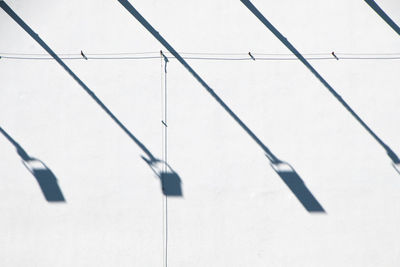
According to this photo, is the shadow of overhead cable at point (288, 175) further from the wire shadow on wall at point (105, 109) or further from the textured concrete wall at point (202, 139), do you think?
the wire shadow on wall at point (105, 109)

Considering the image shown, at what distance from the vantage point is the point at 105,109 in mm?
7816

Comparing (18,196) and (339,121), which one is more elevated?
(339,121)

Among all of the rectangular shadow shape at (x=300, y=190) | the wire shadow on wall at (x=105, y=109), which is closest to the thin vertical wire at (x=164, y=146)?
the wire shadow on wall at (x=105, y=109)

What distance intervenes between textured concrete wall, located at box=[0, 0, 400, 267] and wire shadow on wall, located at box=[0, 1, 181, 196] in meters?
0.09

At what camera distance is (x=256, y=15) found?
7.77m

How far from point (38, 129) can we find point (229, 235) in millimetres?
4593

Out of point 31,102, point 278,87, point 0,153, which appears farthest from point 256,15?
point 0,153

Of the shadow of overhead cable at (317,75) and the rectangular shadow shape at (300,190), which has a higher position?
the shadow of overhead cable at (317,75)

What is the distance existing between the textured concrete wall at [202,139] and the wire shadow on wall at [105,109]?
0.09 metres

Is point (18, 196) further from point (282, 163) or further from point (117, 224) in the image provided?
point (282, 163)

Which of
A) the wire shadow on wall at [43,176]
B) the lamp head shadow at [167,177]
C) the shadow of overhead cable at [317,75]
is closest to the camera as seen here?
the shadow of overhead cable at [317,75]

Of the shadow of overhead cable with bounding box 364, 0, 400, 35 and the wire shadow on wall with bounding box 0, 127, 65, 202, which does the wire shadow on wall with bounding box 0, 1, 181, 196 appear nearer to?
the wire shadow on wall with bounding box 0, 127, 65, 202

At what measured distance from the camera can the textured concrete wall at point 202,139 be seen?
7.60 meters

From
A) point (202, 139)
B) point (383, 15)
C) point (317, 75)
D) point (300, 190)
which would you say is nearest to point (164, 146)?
point (202, 139)
